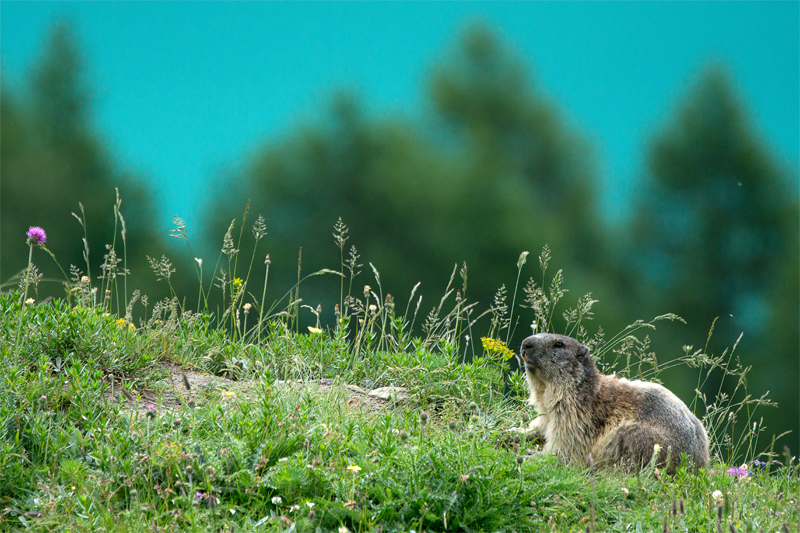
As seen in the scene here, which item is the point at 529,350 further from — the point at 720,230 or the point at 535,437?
the point at 720,230

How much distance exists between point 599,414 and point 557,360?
456mm

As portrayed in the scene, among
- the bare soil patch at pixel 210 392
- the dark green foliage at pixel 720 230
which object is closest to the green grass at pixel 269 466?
the bare soil patch at pixel 210 392

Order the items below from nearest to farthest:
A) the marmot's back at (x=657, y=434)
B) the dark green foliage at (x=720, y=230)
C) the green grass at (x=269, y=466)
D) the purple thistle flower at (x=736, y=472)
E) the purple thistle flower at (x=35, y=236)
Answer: the green grass at (x=269, y=466), the marmot's back at (x=657, y=434), the purple thistle flower at (x=736, y=472), the purple thistle flower at (x=35, y=236), the dark green foliage at (x=720, y=230)

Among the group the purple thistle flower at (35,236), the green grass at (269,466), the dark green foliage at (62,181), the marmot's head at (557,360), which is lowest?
the green grass at (269,466)

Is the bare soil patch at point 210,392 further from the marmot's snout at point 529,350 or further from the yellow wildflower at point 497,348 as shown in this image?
the marmot's snout at point 529,350

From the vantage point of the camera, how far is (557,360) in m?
4.86

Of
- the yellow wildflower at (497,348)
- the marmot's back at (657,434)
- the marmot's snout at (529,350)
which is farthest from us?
the yellow wildflower at (497,348)

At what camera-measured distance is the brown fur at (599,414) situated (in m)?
4.34

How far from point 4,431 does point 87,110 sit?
85.4 feet

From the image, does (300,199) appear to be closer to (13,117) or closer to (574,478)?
(13,117)

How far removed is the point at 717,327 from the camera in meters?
21.6

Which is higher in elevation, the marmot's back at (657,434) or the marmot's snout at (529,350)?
the marmot's snout at (529,350)

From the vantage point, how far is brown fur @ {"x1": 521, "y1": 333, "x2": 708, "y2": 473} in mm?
4340

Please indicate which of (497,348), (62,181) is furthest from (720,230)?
(62,181)
